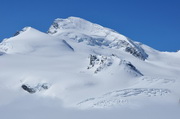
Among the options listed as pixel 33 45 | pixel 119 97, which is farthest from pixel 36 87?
pixel 33 45

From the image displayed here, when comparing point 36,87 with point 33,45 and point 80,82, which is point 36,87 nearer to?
point 80,82

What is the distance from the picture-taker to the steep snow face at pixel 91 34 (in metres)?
115

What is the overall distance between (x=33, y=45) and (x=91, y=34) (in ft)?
143

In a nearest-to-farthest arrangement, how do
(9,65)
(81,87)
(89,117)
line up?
(89,117), (81,87), (9,65)

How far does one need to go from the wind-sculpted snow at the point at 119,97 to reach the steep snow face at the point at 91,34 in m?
69.3

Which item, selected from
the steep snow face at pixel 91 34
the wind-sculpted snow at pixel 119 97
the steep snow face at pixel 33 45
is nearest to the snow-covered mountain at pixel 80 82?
the wind-sculpted snow at pixel 119 97

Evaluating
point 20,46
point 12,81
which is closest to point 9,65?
point 12,81

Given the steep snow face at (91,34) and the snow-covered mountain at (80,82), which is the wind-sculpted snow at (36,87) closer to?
the snow-covered mountain at (80,82)

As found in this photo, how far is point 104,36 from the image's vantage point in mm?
124625

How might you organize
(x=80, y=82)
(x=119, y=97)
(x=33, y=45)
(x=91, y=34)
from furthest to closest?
(x=91, y=34) → (x=33, y=45) → (x=80, y=82) → (x=119, y=97)

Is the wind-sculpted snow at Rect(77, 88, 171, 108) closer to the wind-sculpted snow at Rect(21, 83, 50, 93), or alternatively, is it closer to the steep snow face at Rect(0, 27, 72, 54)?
the wind-sculpted snow at Rect(21, 83, 50, 93)

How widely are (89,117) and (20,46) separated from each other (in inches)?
2131

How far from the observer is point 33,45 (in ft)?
279

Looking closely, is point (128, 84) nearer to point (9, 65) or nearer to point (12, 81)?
point (12, 81)
